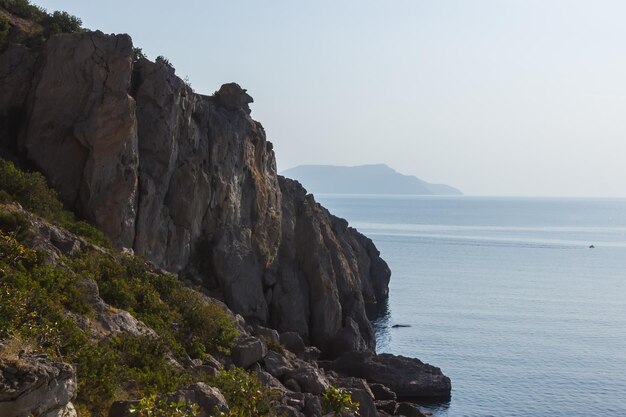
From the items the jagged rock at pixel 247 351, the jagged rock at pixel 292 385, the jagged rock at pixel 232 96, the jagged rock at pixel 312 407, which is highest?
the jagged rock at pixel 232 96

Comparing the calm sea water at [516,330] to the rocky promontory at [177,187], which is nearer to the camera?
the rocky promontory at [177,187]

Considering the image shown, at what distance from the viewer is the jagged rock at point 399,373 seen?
5907 cm

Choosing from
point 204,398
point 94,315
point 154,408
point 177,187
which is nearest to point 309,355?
point 177,187

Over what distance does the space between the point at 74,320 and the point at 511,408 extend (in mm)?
35606

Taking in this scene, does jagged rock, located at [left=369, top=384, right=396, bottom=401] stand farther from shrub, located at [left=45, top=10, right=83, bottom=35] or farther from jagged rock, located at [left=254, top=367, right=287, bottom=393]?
shrub, located at [left=45, top=10, right=83, bottom=35]

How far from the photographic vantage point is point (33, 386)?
57.7 feet

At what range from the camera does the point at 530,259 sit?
502 ft

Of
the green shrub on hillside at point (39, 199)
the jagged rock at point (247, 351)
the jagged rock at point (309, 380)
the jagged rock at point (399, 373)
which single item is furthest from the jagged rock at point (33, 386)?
the jagged rock at point (399, 373)

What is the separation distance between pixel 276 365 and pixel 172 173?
18914 millimetres

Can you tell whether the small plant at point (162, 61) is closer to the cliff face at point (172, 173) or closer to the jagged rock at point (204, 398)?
the cliff face at point (172, 173)

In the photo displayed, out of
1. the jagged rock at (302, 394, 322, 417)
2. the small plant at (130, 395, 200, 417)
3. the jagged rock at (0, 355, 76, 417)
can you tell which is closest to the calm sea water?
the jagged rock at (302, 394, 322, 417)

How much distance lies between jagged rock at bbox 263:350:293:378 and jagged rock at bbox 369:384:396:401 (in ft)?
40.0

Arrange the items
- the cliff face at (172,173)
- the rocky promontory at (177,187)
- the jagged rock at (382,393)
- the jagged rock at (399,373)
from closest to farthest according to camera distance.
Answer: the rocky promontory at (177,187) → the cliff face at (172,173) → the jagged rock at (382,393) → the jagged rock at (399,373)

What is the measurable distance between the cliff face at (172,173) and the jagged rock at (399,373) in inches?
272
